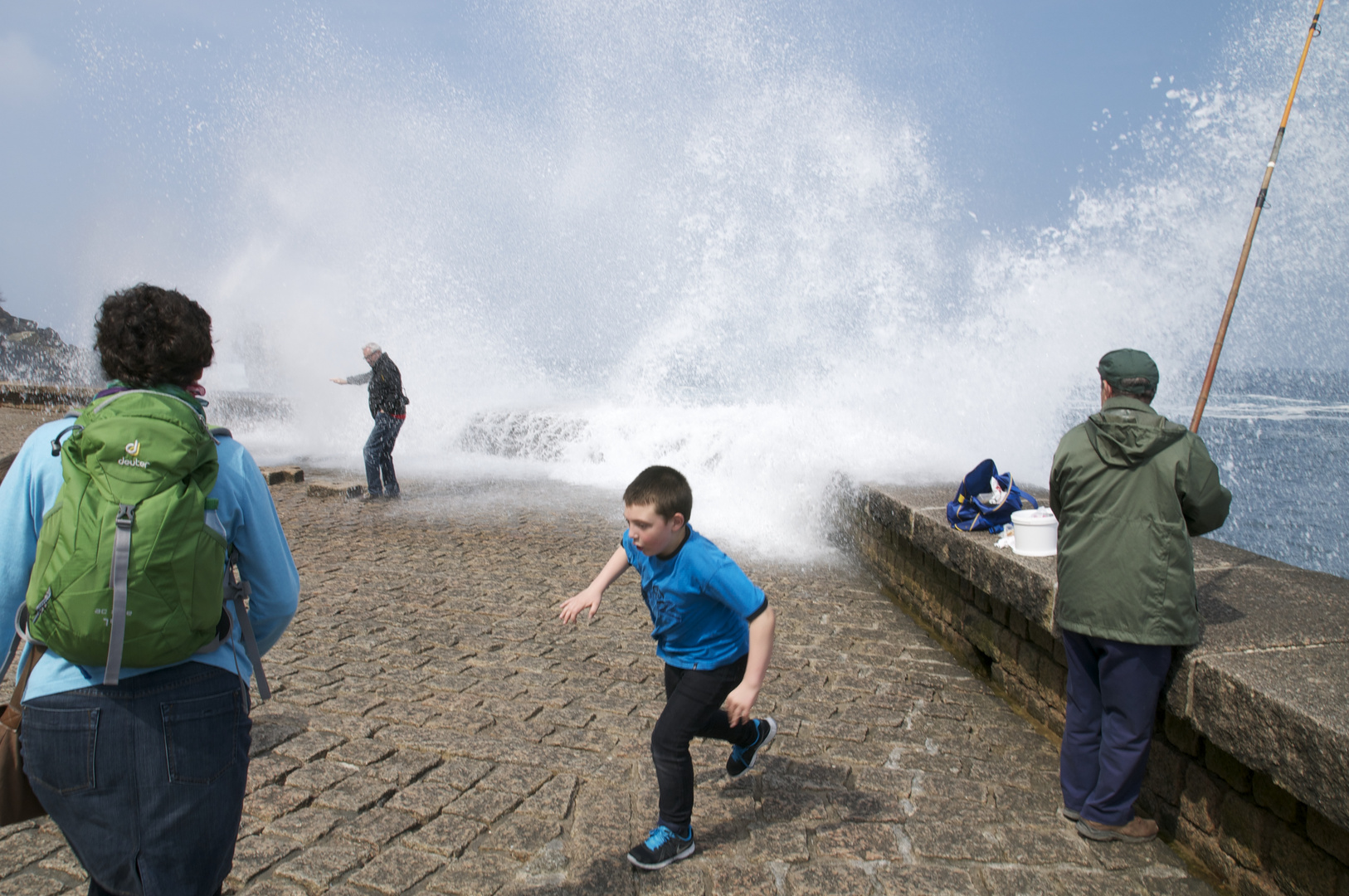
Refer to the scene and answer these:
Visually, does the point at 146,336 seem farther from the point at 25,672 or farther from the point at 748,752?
the point at 748,752

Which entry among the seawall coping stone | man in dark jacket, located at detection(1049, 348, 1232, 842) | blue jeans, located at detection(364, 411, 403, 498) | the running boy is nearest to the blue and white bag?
the seawall coping stone

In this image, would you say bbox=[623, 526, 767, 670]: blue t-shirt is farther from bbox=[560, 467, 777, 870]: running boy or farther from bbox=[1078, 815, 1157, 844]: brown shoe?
bbox=[1078, 815, 1157, 844]: brown shoe

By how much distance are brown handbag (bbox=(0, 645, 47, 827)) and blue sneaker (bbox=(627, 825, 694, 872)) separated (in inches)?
67.6

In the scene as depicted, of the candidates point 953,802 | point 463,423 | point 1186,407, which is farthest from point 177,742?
point 1186,407

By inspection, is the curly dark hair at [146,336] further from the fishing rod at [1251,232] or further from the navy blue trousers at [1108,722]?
the fishing rod at [1251,232]

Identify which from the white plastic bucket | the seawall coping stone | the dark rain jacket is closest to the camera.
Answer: the seawall coping stone

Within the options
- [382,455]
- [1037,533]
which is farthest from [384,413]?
[1037,533]

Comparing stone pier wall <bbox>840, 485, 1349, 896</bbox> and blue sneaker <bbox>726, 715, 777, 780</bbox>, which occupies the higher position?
stone pier wall <bbox>840, 485, 1349, 896</bbox>

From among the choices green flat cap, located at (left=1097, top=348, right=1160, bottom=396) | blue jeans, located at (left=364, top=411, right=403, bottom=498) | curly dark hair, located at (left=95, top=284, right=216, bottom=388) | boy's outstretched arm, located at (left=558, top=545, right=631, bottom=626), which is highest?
green flat cap, located at (left=1097, top=348, right=1160, bottom=396)

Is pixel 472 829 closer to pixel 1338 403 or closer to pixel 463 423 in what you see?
pixel 463 423

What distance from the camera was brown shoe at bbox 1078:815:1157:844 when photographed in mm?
3105

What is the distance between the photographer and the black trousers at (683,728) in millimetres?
2912

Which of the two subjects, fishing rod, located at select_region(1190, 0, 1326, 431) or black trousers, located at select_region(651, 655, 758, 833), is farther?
fishing rod, located at select_region(1190, 0, 1326, 431)

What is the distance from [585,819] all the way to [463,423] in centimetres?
1592
